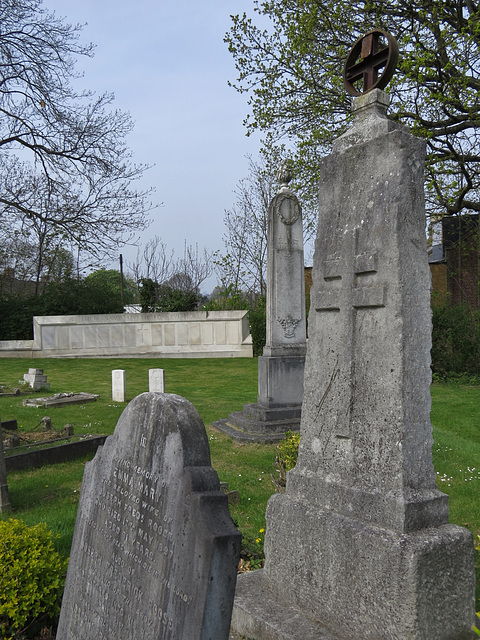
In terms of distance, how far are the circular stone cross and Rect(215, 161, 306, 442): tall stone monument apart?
17.5ft

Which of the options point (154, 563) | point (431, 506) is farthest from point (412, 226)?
point (154, 563)

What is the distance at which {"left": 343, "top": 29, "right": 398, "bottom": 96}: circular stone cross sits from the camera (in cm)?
305

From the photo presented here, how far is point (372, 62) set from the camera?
3.17m

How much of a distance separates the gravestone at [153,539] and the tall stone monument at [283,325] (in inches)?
232

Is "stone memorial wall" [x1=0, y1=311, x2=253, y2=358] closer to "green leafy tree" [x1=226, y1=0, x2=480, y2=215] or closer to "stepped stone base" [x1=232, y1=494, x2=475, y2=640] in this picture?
"green leafy tree" [x1=226, y1=0, x2=480, y2=215]

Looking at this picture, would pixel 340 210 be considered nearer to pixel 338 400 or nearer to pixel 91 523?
pixel 338 400

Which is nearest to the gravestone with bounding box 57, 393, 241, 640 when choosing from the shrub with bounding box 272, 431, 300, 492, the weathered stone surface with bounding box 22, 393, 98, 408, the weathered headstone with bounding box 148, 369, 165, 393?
the shrub with bounding box 272, 431, 300, 492

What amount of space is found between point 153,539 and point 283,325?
6741 mm

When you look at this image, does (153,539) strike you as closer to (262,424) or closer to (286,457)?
(286,457)

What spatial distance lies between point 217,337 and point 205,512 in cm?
1976

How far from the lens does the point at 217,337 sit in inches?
853

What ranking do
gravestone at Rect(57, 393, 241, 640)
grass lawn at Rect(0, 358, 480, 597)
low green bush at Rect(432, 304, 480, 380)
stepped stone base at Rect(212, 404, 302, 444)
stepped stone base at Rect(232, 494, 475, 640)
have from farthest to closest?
low green bush at Rect(432, 304, 480, 380) < stepped stone base at Rect(212, 404, 302, 444) < grass lawn at Rect(0, 358, 480, 597) < stepped stone base at Rect(232, 494, 475, 640) < gravestone at Rect(57, 393, 241, 640)

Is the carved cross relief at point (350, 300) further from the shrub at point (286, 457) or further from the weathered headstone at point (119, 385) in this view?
the weathered headstone at point (119, 385)

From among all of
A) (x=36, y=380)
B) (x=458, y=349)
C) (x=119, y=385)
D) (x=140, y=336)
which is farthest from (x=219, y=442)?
(x=140, y=336)
